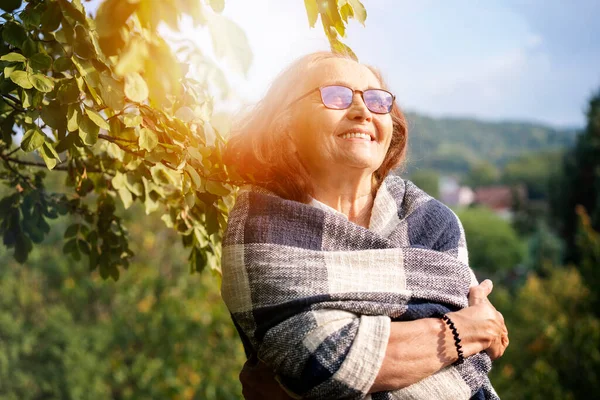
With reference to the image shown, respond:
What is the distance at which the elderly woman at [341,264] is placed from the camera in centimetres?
170

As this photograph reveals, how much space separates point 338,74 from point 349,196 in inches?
14.7

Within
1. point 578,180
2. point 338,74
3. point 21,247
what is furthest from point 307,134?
point 578,180

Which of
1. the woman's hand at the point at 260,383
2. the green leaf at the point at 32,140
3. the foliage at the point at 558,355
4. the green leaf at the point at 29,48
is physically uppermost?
the green leaf at the point at 29,48

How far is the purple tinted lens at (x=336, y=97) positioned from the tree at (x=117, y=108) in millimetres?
125

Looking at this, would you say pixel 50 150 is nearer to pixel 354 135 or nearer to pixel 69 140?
pixel 69 140

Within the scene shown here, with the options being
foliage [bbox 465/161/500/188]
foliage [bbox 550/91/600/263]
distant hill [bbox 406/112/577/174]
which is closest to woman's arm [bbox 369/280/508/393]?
foliage [bbox 550/91/600/263]

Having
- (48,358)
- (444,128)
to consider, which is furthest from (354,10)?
(444,128)

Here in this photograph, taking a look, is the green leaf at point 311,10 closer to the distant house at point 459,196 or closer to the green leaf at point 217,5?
the green leaf at point 217,5

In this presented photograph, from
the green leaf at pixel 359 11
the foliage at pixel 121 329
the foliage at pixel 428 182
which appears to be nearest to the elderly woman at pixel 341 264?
the green leaf at pixel 359 11

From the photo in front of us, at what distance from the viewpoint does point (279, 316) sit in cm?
174

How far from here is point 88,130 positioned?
1669 millimetres

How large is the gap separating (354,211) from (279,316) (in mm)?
489

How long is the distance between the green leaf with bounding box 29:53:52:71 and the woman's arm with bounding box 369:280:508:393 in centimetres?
111

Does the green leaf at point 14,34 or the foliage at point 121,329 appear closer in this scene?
the green leaf at point 14,34
